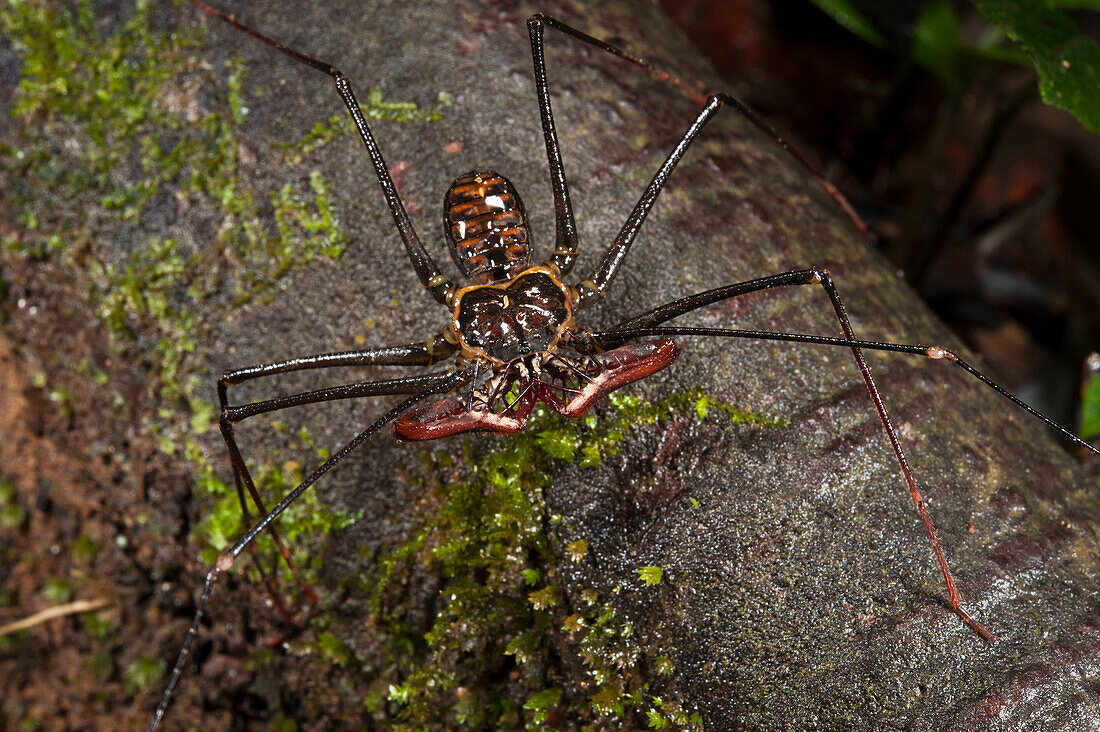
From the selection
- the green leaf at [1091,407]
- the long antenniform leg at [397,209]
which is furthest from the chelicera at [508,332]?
the green leaf at [1091,407]

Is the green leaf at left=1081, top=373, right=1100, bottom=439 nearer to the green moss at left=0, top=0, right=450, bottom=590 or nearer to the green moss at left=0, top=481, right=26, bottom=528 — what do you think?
the green moss at left=0, top=0, right=450, bottom=590

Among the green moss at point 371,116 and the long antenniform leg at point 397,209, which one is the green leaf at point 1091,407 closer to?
the long antenniform leg at point 397,209

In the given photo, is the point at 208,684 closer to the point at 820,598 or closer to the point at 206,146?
the point at 206,146

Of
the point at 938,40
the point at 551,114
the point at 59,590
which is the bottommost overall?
the point at 59,590

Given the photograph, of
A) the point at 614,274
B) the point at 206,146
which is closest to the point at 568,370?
the point at 614,274

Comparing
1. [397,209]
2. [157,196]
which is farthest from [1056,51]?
[157,196]

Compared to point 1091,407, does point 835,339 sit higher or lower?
higher

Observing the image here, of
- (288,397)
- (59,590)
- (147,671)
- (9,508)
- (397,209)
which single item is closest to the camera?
(288,397)

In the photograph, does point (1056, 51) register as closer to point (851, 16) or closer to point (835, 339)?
point (851, 16)

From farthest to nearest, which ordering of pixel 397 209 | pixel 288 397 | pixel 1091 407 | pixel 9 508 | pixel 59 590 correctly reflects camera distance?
pixel 9 508, pixel 59 590, pixel 1091 407, pixel 397 209, pixel 288 397

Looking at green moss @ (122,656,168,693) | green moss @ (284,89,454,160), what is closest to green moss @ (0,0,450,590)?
green moss @ (284,89,454,160)
